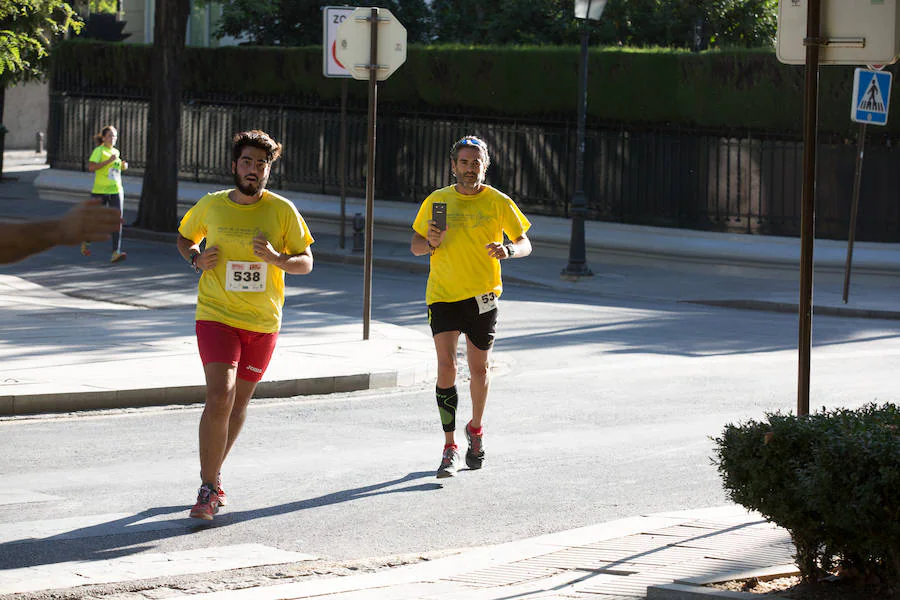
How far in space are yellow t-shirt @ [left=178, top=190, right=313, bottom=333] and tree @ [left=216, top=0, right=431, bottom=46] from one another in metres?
28.3

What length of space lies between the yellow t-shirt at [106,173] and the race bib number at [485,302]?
12561 millimetres

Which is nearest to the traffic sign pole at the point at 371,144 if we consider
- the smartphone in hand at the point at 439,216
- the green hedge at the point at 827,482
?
the smartphone in hand at the point at 439,216

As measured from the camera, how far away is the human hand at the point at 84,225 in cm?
478

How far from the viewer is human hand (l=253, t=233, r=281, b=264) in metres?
8.06

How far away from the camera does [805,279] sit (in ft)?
21.6

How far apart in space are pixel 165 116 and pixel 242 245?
18.7 m

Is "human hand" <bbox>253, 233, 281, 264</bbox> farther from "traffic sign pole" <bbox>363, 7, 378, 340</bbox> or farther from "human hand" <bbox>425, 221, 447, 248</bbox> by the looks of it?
"traffic sign pole" <bbox>363, 7, 378, 340</bbox>

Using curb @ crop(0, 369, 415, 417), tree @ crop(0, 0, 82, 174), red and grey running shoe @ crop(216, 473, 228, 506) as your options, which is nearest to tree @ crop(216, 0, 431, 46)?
tree @ crop(0, 0, 82, 174)

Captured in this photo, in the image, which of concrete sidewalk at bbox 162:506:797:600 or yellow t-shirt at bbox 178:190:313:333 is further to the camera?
yellow t-shirt at bbox 178:190:313:333

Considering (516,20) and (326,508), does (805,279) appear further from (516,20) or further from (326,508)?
(516,20)

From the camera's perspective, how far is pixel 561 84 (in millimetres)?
26391

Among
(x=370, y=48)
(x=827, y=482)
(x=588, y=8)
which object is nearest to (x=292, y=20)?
(x=588, y=8)

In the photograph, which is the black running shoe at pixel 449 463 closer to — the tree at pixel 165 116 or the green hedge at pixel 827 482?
the green hedge at pixel 827 482

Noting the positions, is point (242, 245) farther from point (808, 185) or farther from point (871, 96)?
point (871, 96)
